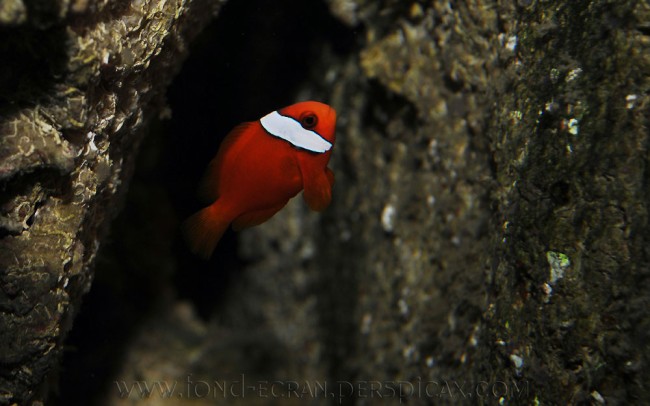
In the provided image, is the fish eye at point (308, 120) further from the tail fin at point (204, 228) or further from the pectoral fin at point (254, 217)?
the tail fin at point (204, 228)

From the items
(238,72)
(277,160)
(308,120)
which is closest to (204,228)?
(277,160)

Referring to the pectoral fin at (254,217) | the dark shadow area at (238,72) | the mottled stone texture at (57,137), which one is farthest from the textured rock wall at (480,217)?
the mottled stone texture at (57,137)

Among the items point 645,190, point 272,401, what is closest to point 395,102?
point 645,190

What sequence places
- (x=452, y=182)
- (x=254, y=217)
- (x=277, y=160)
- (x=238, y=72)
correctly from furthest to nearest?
1. (x=238, y=72)
2. (x=452, y=182)
3. (x=254, y=217)
4. (x=277, y=160)

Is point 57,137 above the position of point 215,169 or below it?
above

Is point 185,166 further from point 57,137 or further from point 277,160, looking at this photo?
point 57,137

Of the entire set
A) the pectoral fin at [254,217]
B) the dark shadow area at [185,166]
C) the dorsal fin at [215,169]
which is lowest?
the dark shadow area at [185,166]
